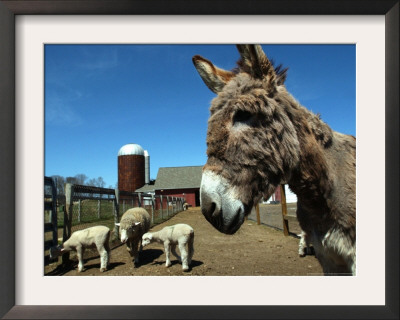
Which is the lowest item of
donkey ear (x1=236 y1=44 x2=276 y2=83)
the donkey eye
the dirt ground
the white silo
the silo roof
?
the dirt ground

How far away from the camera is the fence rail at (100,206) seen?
3.03 meters

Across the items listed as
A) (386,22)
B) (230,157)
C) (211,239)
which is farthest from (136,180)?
(386,22)

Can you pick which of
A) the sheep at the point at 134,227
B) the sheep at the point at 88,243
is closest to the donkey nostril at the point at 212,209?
the sheep at the point at 88,243

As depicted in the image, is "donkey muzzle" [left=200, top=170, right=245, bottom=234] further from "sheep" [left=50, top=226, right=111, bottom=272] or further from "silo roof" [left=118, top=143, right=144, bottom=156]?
"sheep" [left=50, top=226, right=111, bottom=272]

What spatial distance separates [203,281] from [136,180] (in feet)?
4.88

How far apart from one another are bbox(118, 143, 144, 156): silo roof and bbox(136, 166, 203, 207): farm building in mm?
377

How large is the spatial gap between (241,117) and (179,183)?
2.08 metres

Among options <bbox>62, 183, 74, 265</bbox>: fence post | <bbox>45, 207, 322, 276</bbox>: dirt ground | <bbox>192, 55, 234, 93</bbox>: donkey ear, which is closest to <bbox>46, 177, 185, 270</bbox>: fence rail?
<bbox>62, 183, 74, 265</bbox>: fence post

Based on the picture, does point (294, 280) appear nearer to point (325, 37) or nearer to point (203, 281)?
point (203, 281)

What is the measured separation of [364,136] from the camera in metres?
2.50

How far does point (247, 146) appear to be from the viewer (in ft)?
5.16

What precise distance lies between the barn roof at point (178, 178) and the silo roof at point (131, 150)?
1.28 ft

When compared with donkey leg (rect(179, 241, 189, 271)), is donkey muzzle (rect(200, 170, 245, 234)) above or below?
above

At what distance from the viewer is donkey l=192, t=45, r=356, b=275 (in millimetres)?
1569
